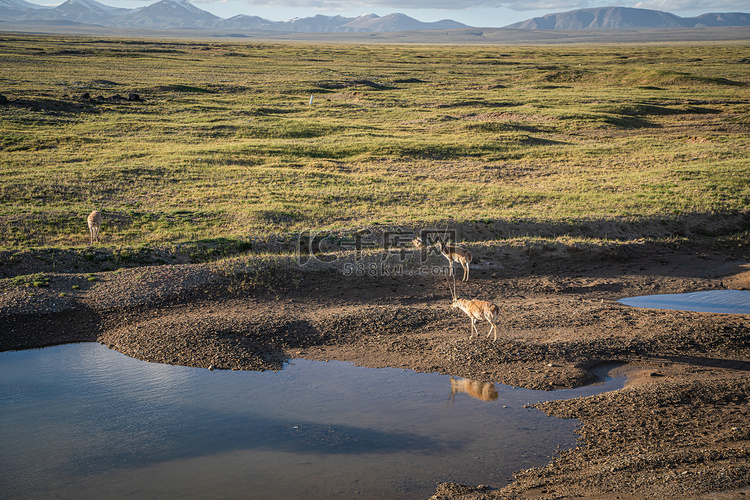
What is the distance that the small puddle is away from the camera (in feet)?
51.5

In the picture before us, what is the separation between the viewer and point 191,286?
1590cm

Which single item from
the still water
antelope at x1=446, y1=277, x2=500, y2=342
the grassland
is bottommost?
the still water

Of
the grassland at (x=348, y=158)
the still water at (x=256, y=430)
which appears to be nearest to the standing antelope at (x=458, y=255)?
the grassland at (x=348, y=158)

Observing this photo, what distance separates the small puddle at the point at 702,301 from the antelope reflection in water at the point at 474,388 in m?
6.43

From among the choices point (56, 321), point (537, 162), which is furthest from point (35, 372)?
point (537, 162)

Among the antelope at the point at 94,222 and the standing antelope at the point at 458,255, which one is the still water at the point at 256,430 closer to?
the standing antelope at the point at 458,255

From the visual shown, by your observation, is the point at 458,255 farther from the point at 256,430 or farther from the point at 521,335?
the point at 256,430

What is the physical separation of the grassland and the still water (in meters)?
8.24

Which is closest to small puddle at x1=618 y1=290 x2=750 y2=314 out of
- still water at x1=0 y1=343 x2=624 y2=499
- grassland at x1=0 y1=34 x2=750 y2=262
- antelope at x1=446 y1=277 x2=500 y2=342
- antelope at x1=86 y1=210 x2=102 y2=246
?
grassland at x1=0 y1=34 x2=750 y2=262

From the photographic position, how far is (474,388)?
38.2 ft

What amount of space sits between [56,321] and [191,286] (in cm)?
333

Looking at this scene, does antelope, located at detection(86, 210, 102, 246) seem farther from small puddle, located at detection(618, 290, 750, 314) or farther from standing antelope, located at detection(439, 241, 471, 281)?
small puddle, located at detection(618, 290, 750, 314)

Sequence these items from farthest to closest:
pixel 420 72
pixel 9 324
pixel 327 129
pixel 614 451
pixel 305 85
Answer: pixel 420 72 → pixel 305 85 → pixel 327 129 → pixel 9 324 → pixel 614 451

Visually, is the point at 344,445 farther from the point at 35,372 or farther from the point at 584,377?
the point at 35,372
